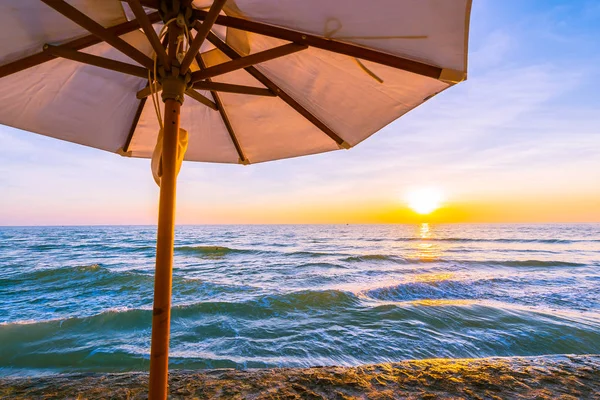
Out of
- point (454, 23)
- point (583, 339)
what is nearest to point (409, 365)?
point (454, 23)

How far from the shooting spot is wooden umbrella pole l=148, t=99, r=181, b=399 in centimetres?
143

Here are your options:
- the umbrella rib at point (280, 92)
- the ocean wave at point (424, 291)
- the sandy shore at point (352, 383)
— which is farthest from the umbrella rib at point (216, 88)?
the ocean wave at point (424, 291)

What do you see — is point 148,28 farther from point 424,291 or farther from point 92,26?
point 424,291

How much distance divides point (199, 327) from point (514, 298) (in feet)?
27.5

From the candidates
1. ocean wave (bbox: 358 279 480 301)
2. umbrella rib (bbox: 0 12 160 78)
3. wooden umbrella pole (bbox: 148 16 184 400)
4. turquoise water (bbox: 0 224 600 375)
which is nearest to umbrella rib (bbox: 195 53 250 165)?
umbrella rib (bbox: 0 12 160 78)

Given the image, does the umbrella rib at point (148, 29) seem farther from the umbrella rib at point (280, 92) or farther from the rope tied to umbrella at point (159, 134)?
the umbrella rib at point (280, 92)

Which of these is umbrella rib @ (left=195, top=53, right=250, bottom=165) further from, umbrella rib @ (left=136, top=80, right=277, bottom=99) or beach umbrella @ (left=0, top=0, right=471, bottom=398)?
umbrella rib @ (left=136, top=80, right=277, bottom=99)

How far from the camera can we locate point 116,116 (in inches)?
102

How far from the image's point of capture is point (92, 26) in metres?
1.45

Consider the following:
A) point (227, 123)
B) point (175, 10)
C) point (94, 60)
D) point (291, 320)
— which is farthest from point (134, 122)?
point (291, 320)

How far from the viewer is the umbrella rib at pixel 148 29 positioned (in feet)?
4.40

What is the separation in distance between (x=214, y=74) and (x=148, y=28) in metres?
0.40

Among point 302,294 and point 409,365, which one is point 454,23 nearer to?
point 409,365

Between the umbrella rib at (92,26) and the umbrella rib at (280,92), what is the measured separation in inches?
27.3
